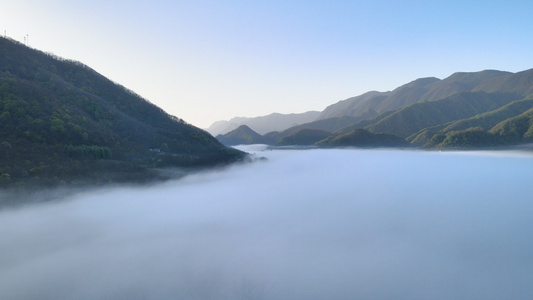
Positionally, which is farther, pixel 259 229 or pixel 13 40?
pixel 259 229

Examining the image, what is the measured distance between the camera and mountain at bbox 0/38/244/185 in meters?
65.2

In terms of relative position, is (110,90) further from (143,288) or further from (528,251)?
(528,251)

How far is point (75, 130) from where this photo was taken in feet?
256

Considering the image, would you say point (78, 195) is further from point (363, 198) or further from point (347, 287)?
point (363, 198)

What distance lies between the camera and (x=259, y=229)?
10444 cm

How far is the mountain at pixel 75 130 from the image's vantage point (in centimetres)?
6519

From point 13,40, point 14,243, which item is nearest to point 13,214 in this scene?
point 14,243

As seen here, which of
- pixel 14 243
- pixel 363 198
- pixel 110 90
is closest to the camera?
pixel 14 243

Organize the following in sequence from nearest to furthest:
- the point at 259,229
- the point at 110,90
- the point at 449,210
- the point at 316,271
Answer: the point at 316,271, the point at 259,229, the point at 110,90, the point at 449,210

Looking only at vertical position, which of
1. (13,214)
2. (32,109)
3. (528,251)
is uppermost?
(32,109)

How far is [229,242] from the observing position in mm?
85438

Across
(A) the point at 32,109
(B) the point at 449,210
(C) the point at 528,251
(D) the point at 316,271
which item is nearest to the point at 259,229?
(D) the point at 316,271

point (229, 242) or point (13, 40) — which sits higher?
point (13, 40)

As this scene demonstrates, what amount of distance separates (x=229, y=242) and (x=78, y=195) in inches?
1655
